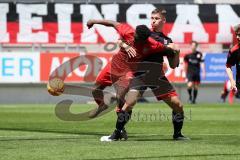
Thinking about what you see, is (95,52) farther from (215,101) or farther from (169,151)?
(169,151)

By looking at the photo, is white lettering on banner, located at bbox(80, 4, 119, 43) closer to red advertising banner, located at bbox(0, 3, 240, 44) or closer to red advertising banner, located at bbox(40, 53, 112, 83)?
red advertising banner, located at bbox(0, 3, 240, 44)

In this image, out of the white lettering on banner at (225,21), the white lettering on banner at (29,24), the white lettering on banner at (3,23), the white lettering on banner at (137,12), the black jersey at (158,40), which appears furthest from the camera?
the white lettering on banner at (225,21)

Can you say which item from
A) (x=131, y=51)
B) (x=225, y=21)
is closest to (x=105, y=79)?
(x=131, y=51)

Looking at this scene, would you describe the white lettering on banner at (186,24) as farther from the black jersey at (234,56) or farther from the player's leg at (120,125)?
the player's leg at (120,125)

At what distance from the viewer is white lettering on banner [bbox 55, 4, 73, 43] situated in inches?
1294

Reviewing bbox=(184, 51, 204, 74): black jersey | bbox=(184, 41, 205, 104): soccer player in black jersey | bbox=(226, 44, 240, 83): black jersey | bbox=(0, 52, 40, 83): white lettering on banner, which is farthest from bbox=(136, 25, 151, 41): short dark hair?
bbox=(0, 52, 40, 83): white lettering on banner

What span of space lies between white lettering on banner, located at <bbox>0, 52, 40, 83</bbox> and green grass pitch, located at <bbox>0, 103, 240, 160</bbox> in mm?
9889

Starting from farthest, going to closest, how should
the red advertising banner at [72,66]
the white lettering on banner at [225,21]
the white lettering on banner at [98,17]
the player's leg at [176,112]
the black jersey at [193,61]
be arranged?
the white lettering on banner at [225,21] → the white lettering on banner at [98,17] → the red advertising banner at [72,66] → the black jersey at [193,61] → the player's leg at [176,112]

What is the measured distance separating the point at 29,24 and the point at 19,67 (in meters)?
2.69

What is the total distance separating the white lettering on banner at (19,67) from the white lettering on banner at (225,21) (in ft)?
28.6

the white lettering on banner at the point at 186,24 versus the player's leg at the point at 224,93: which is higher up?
the white lettering on banner at the point at 186,24

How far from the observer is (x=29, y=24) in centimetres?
3275

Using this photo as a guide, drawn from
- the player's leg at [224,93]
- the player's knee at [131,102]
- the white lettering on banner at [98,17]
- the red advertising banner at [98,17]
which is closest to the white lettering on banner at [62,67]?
the red advertising banner at [98,17]

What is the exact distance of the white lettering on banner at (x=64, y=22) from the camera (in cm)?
3288
